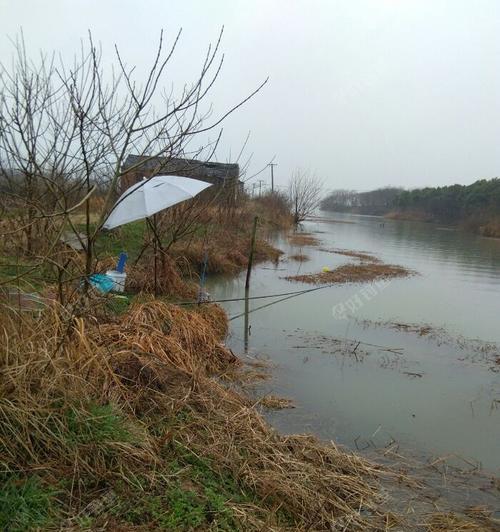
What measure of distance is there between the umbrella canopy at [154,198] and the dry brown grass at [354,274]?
309 inches

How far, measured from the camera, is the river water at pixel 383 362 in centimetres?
466

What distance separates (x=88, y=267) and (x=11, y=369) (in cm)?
111

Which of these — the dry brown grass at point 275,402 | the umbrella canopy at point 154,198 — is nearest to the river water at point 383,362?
the dry brown grass at point 275,402

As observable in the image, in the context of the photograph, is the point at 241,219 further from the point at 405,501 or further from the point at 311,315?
the point at 405,501

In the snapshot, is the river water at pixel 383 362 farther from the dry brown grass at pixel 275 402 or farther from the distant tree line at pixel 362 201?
the distant tree line at pixel 362 201

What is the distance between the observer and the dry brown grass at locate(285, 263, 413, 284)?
1360 cm

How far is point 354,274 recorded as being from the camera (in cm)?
1486

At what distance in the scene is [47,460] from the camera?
8.87ft

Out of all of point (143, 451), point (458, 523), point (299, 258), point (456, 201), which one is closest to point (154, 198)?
point (143, 451)

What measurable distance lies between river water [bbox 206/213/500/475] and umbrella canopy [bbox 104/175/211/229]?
7.60 ft

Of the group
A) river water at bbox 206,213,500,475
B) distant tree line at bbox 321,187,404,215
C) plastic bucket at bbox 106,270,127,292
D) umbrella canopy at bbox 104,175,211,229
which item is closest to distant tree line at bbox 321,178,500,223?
distant tree line at bbox 321,187,404,215

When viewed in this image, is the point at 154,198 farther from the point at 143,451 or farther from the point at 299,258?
the point at 299,258

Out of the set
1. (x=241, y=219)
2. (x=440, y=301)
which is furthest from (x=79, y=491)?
(x=241, y=219)

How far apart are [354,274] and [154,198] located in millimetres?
10158
